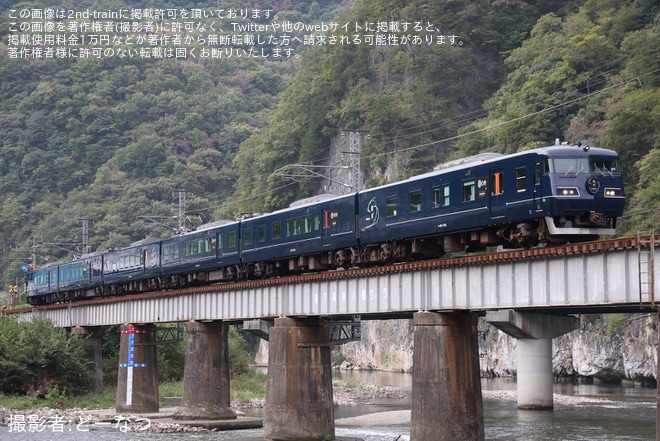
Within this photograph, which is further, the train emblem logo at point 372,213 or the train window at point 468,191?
the train emblem logo at point 372,213

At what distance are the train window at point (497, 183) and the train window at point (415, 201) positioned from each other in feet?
12.9

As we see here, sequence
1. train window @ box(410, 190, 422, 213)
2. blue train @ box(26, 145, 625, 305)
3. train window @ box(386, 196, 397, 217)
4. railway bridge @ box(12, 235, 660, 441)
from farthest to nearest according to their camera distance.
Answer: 1. train window @ box(386, 196, 397, 217)
2. train window @ box(410, 190, 422, 213)
3. blue train @ box(26, 145, 625, 305)
4. railway bridge @ box(12, 235, 660, 441)

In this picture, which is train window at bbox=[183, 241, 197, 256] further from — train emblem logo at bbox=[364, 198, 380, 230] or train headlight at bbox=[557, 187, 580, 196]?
train headlight at bbox=[557, 187, 580, 196]

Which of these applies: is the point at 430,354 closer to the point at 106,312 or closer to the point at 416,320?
the point at 416,320

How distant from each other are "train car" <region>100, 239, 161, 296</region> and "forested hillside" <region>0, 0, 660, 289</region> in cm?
523

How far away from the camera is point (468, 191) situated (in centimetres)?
3428

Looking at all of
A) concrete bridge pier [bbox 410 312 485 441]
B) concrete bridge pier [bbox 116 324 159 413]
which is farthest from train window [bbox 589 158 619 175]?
concrete bridge pier [bbox 116 324 159 413]

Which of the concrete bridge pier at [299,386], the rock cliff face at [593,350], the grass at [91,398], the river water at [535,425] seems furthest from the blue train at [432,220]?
the rock cliff face at [593,350]

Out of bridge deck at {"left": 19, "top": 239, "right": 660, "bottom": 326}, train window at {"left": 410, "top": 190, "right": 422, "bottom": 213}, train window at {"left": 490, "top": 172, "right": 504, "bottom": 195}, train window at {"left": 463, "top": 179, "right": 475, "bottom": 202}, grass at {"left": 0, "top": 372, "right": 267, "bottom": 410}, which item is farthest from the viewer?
grass at {"left": 0, "top": 372, "right": 267, "bottom": 410}

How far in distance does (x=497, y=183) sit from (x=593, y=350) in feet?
175

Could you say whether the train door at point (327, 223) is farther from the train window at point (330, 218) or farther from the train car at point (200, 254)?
the train car at point (200, 254)

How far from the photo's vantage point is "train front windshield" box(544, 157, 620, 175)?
31516mm

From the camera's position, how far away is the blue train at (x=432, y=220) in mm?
31344

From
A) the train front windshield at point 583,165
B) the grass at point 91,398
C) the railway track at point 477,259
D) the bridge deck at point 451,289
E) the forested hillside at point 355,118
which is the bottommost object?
the grass at point 91,398
